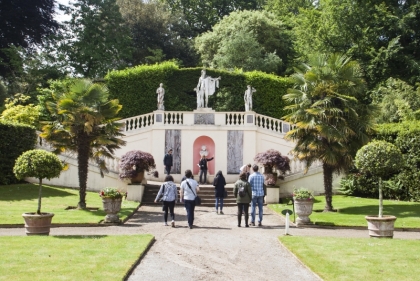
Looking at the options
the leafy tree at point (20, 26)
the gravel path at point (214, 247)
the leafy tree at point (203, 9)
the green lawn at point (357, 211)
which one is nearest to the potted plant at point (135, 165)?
the gravel path at point (214, 247)

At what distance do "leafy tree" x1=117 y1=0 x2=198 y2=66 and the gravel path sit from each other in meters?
28.1

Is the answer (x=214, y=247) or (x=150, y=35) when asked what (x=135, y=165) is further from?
(x=150, y=35)

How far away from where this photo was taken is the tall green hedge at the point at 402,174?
69.1 ft

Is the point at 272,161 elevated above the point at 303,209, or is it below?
above

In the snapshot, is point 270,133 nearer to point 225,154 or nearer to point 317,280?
point 225,154

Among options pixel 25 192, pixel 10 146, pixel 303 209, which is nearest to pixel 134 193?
pixel 25 192

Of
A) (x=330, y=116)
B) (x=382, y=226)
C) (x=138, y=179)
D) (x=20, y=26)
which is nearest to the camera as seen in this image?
(x=382, y=226)

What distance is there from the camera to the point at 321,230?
48.1 ft

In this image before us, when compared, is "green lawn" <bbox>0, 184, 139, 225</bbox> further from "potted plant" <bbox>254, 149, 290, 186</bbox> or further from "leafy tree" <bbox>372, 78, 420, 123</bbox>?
"leafy tree" <bbox>372, 78, 420, 123</bbox>

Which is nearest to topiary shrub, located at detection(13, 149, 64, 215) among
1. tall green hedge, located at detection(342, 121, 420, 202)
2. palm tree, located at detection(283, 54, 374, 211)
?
palm tree, located at detection(283, 54, 374, 211)

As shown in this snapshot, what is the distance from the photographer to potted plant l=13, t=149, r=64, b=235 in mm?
12484

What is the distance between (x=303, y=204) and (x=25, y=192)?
11904 millimetres

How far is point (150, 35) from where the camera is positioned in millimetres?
43875

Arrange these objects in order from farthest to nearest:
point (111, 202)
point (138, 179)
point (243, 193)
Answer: point (138, 179)
point (111, 202)
point (243, 193)
